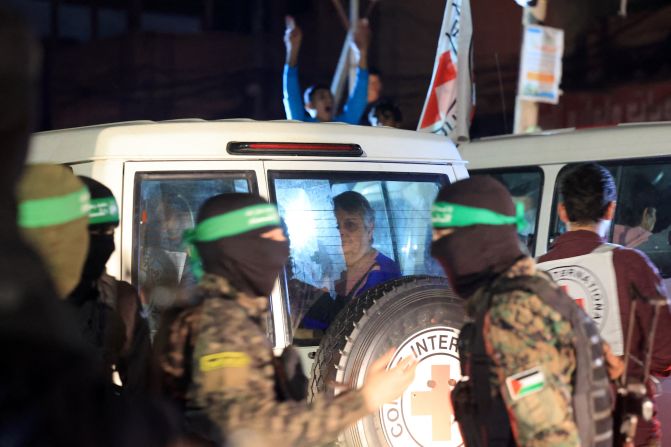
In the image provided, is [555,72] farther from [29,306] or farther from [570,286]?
[29,306]

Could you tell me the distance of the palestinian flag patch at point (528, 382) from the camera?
263 cm

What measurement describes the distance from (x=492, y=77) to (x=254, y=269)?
47.3ft

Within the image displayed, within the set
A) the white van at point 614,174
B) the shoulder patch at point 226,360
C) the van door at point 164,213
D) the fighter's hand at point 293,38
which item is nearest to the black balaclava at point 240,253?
the shoulder patch at point 226,360

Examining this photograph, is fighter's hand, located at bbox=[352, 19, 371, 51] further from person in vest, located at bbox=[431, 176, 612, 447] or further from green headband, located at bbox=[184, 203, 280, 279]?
green headband, located at bbox=[184, 203, 280, 279]

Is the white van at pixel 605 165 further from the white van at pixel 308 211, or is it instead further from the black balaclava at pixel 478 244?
the black balaclava at pixel 478 244

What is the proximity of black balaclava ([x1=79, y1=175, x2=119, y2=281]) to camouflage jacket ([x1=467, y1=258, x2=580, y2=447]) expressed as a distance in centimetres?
157

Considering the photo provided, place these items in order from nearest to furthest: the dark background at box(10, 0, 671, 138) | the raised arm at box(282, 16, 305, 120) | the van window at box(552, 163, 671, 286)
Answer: the van window at box(552, 163, 671, 286), the raised arm at box(282, 16, 305, 120), the dark background at box(10, 0, 671, 138)

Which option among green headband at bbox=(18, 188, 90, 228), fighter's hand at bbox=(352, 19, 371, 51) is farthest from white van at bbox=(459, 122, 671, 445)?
green headband at bbox=(18, 188, 90, 228)

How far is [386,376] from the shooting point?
2779mm

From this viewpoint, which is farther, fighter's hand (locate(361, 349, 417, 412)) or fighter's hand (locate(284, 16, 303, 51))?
fighter's hand (locate(284, 16, 303, 51))

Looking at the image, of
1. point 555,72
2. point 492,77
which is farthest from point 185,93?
point 555,72

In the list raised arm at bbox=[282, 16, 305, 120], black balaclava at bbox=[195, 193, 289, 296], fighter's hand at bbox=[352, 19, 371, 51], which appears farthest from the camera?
fighter's hand at bbox=[352, 19, 371, 51]

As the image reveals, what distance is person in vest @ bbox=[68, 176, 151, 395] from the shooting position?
356cm

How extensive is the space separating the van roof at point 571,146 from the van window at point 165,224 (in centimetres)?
379
